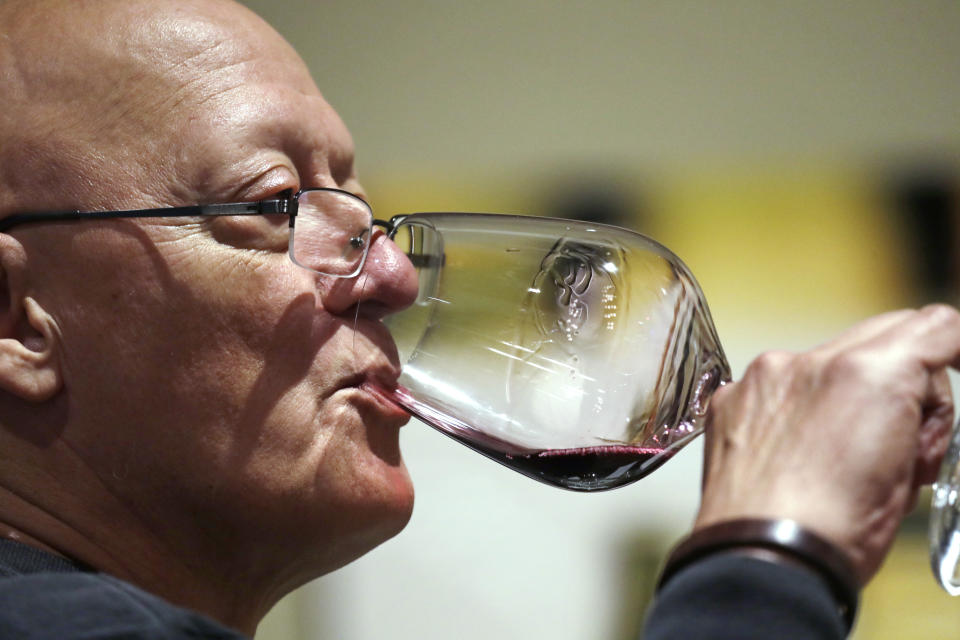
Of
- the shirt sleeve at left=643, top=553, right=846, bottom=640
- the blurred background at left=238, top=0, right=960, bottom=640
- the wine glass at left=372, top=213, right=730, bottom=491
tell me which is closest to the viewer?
the shirt sleeve at left=643, top=553, right=846, bottom=640

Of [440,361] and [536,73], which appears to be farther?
[536,73]

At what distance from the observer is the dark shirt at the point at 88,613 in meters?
0.61

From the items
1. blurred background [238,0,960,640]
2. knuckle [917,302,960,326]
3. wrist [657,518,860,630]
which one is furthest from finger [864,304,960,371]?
blurred background [238,0,960,640]

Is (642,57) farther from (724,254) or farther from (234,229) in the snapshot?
(234,229)

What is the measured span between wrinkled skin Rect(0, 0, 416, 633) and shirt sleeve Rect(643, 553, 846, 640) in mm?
358

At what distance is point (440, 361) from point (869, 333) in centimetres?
34

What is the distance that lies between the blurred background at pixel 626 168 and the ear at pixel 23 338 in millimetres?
1057

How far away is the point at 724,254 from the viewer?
74.7 inches

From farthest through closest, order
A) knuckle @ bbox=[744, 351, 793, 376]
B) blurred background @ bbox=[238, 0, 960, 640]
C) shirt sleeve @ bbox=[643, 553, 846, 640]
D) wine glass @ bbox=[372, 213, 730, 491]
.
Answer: blurred background @ bbox=[238, 0, 960, 640], wine glass @ bbox=[372, 213, 730, 491], knuckle @ bbox=[744, 351, 793, 376], shirt sleeve @ bbox=[643, 553, 846, 640]

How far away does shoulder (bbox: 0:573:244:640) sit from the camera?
0.61 m

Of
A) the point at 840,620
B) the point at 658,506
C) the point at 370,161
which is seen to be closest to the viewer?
the point at 840,620

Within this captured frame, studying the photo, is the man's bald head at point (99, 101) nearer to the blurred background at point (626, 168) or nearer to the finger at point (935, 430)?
the finger at point (935, 430)

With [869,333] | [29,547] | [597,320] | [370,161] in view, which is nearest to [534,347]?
[597,320]

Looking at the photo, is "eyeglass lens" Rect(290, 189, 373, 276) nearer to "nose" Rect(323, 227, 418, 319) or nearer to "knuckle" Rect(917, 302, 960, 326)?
"nose" Rect(323, 227, 418, 319)
